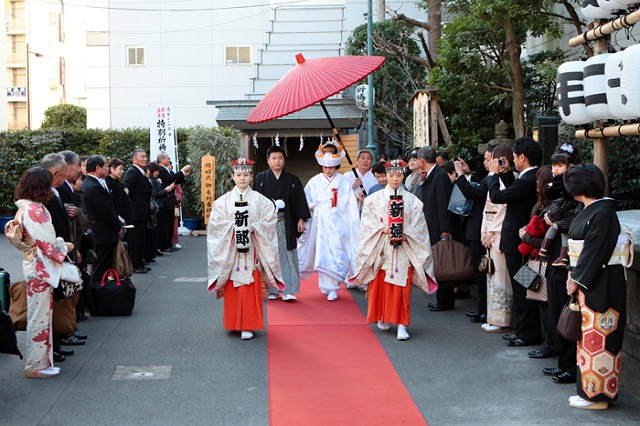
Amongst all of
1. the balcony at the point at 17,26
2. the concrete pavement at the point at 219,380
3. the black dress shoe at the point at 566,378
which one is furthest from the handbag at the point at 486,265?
the balcony at the point at 17,26

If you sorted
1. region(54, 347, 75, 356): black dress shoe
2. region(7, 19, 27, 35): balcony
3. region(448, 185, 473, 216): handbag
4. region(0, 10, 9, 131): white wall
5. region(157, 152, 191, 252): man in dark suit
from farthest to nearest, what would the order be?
region(7, 19, 27, 35): balcony < region(0, 10, 9, 131): white wall < region(157, 152, 191, 252): man in dark suit < region(448, 185, 473, 216): handbag < region(54, 347, 75, 356): black dress shoe

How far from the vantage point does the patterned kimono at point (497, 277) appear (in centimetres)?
738

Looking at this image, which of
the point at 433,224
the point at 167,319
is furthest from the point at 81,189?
the point at 433,224

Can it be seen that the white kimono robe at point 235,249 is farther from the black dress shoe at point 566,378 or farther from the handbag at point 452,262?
the black dress shoe at point 566,378

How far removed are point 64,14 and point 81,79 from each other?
15.8 feet

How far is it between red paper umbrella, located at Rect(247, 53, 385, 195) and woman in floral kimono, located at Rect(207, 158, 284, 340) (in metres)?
→ 0.72

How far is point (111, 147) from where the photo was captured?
62.3ft

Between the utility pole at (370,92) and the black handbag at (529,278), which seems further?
the utility pole at (370,92)

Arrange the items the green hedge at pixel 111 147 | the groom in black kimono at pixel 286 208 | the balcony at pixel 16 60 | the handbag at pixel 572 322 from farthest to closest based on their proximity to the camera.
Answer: the balcony at pixel 16 60 → the green hedge at pixel 111 147 → the groom in black kimono at pixel 286 208 → the handbag at pixel 572 322

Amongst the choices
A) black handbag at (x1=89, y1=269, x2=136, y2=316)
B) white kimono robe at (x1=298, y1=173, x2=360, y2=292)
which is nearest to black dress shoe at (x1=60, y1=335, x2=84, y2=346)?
black handbag at (x1=89, y1=269, x2=136, y2=316)

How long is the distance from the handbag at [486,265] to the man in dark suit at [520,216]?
0.35 m

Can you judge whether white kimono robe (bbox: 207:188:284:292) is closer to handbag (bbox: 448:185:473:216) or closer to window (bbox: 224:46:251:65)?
handbag (bbox: 448:185:473:216)

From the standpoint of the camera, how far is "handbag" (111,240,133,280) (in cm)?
875

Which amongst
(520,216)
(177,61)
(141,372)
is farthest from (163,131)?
(520,216)
